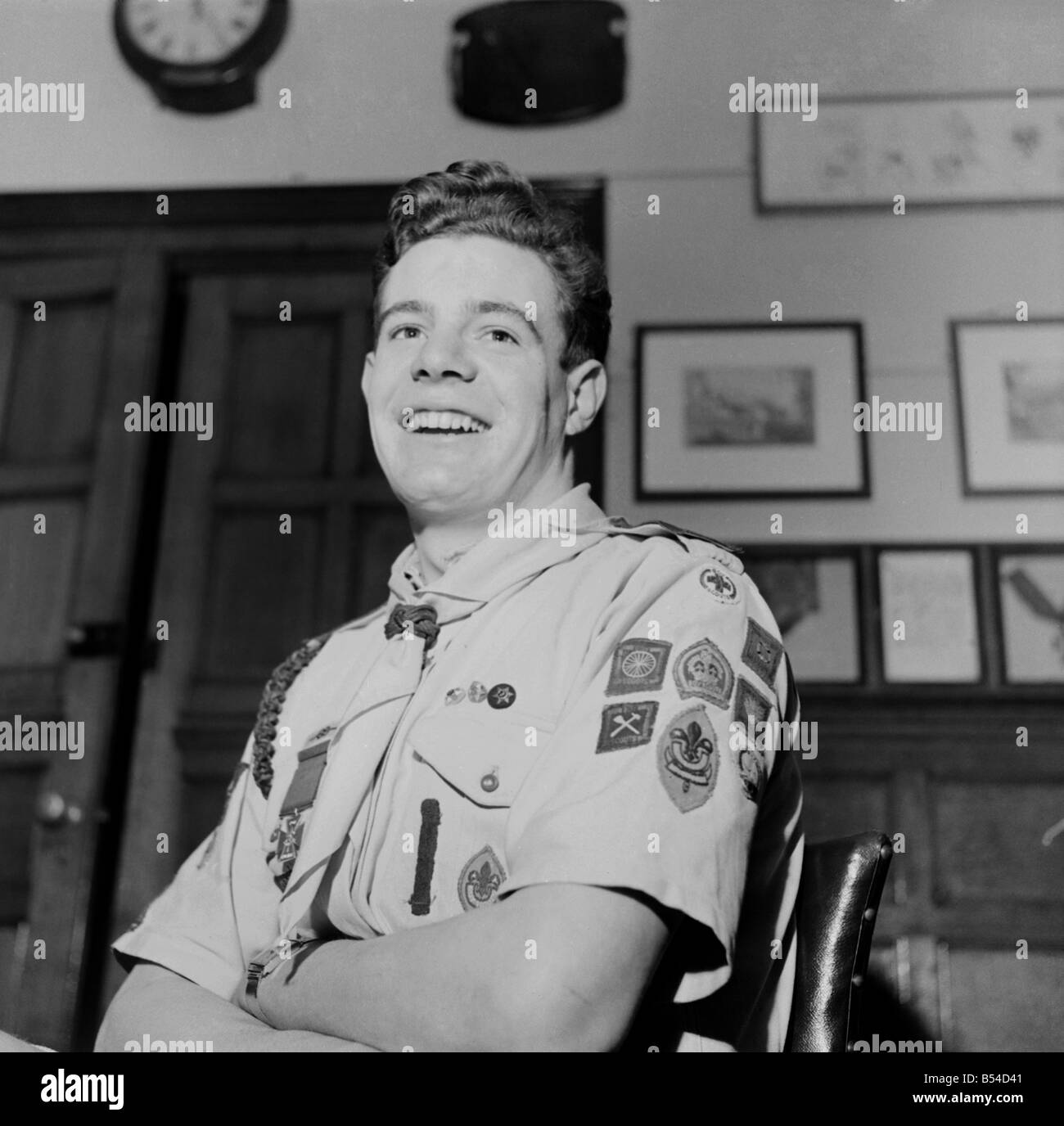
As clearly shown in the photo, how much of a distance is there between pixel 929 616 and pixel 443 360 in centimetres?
159

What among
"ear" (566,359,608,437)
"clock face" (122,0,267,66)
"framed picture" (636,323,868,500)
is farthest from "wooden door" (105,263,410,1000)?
"ear" (566,359,608,437)

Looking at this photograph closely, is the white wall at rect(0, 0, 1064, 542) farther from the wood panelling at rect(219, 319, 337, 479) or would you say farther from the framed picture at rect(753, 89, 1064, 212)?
the wood panelling at rect(219, 319, 337, 479)

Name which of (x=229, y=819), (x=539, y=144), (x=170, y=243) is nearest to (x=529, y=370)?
(x=229, y=819)

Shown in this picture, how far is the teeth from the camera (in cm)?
132

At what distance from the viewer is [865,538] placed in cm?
261

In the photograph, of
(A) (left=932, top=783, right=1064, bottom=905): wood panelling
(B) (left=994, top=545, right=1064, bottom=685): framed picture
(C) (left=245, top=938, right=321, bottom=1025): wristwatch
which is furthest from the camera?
(B) (left=994, top=545, right=1064, bottom=685): framed picture

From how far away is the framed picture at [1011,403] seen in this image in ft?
8.61

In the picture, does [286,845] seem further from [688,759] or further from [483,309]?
[483,309]

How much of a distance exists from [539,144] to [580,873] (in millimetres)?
2352

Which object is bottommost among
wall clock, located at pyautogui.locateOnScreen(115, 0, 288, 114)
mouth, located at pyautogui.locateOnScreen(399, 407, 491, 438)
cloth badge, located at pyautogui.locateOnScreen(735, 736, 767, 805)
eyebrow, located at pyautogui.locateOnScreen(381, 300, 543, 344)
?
cloth badge, located at pyautogui.locateOnScreen(735, 736, 767, 805)

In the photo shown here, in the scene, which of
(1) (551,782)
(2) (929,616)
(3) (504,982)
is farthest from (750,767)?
(2) (929,616)

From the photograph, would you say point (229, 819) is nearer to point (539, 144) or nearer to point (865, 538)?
point (865, 538)

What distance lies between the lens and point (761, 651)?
3.58 feet

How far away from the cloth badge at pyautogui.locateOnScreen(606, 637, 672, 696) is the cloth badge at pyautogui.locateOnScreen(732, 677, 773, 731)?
0.22 ft
